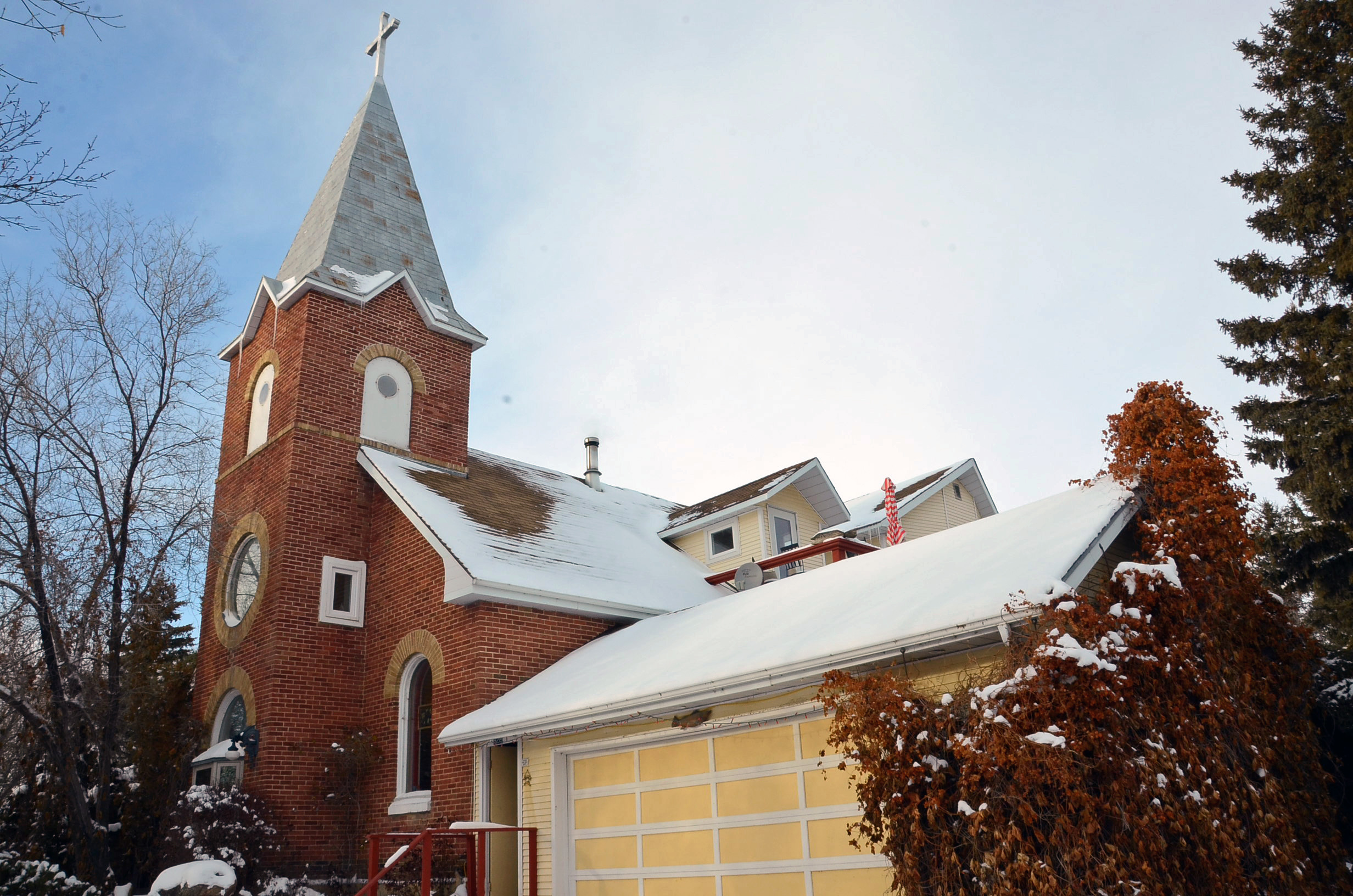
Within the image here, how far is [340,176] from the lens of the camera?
1975 cm

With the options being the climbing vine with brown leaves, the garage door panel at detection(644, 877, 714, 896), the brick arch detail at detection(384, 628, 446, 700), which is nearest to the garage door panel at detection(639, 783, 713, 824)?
the garage door panel at detection(644, 877, 714, 896)

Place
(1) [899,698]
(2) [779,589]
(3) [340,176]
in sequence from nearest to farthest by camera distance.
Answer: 1. (1) [899,698]
2. (2) [779,589]
3. (3) [340,176]

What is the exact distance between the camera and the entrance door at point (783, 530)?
20.2m

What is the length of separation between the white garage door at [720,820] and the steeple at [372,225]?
10646 mm

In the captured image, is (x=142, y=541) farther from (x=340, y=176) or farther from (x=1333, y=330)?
(x=1333, y=330)

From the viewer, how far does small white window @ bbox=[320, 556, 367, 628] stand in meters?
15.2

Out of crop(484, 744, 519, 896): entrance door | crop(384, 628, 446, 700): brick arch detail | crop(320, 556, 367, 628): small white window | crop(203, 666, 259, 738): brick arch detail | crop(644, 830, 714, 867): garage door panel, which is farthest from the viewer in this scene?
crop(320, 556, 367, 628): small white window

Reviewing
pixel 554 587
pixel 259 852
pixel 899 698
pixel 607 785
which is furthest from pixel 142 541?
pixel 899 698

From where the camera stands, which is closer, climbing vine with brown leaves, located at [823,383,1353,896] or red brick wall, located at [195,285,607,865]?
climbing vine with brown leaves, located at [823,383,1353,896]

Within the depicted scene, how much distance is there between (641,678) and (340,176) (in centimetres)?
1399

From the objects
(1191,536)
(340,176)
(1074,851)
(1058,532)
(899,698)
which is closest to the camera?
(1074,851)

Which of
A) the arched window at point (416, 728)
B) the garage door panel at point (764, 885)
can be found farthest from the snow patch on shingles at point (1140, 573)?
the arched window at point (416, 728)

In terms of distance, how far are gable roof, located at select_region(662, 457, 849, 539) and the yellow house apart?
23.1 feet

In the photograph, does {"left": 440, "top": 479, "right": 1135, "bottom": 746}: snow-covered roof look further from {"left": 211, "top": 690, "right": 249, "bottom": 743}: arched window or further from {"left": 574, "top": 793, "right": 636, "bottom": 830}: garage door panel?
{"left": 211, "top": 690, "right": 249, "bottom": 743}: arched window
